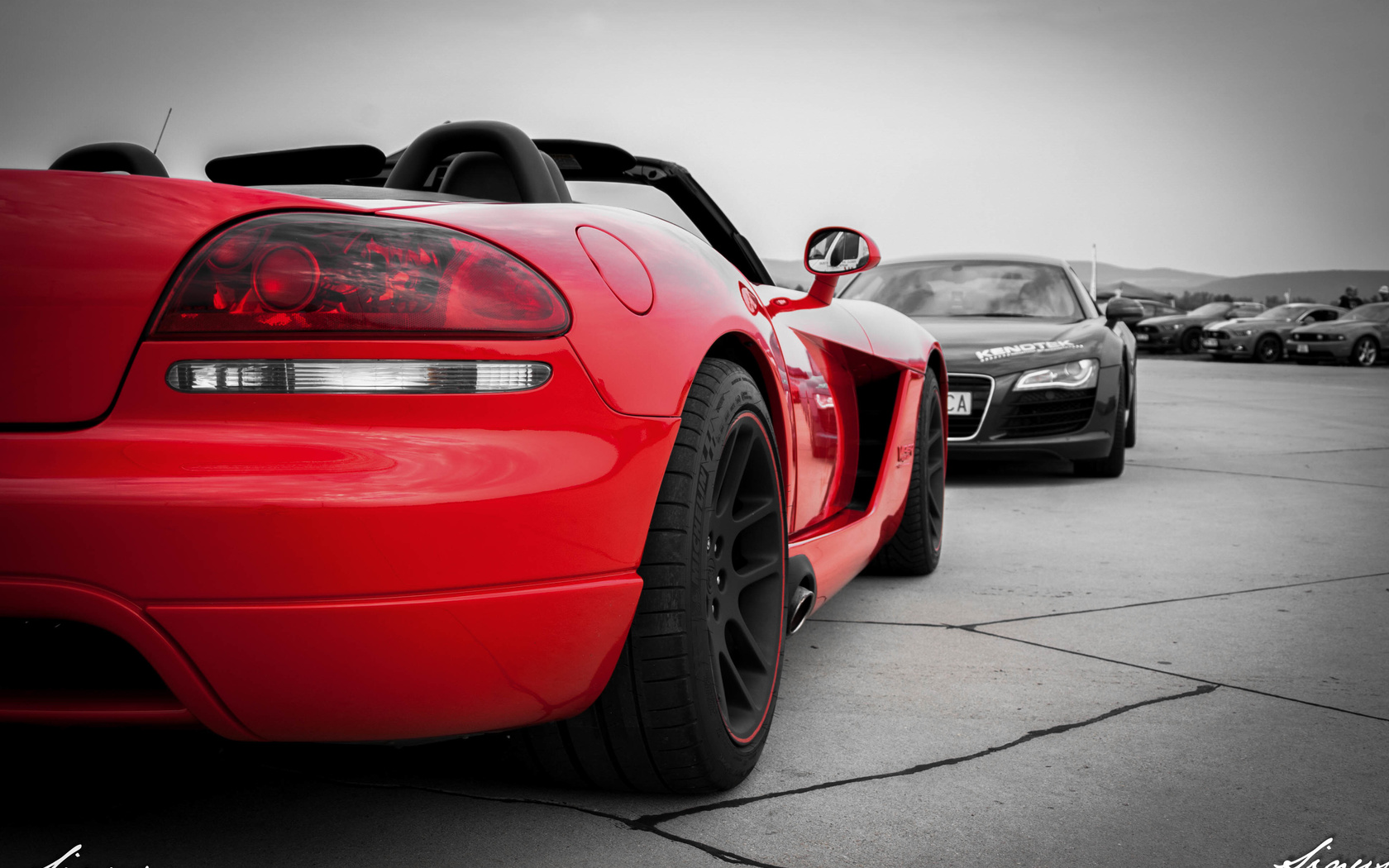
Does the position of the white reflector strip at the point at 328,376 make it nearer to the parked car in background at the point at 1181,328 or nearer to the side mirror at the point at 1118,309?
the side mirror at the point at 1118,309

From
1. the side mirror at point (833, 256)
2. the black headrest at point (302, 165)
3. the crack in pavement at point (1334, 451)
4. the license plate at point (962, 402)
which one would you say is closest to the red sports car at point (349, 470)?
the black headrest at point (302, 165)

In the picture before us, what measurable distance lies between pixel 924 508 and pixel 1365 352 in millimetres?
24019

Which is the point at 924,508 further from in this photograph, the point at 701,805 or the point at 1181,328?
the point at 1181,328

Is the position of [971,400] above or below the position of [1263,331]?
above

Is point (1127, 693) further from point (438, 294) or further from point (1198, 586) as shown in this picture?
point (438, 294)

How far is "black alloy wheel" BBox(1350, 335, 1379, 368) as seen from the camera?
78.5ft

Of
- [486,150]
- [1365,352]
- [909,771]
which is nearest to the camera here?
[909,771]

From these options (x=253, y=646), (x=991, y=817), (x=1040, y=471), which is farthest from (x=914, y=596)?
(x=1040, y=471)

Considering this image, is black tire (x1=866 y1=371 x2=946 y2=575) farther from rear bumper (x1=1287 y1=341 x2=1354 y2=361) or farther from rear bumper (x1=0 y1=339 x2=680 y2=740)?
rear bumper (x1=1287 y1=341 x2=1354 y2=361)

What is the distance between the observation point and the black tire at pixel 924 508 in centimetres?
388

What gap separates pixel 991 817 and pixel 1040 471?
18.6ft

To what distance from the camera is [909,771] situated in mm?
2250

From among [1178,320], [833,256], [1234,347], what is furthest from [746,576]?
[1178,320]

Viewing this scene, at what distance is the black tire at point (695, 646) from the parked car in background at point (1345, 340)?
2537 centimetres
